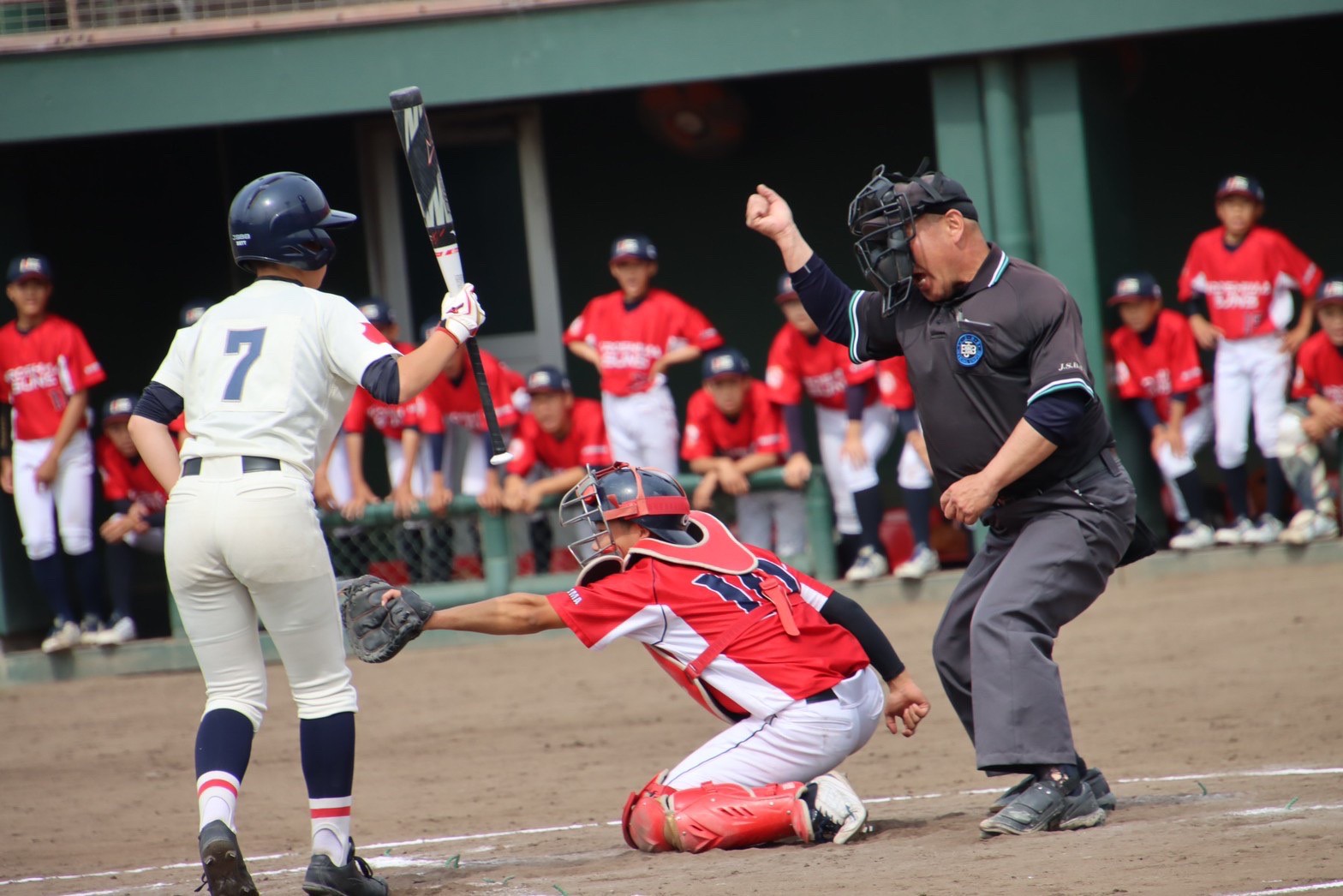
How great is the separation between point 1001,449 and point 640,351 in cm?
490

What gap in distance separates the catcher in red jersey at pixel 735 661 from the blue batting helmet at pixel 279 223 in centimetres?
102

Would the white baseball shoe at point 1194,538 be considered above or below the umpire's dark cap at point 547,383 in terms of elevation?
below

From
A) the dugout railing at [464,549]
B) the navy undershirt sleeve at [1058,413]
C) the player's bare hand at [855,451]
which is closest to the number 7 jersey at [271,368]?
the navy undershirt sleeve at [1058,413]

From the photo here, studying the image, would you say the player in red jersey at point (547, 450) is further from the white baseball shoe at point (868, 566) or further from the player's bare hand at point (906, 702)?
the player's bare hand at point (906, 702)

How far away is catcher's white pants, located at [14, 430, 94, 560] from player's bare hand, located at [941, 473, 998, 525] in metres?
6.08

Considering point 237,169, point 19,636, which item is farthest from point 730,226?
point 19,636

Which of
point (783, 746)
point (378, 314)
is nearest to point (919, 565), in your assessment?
point (378, 314)

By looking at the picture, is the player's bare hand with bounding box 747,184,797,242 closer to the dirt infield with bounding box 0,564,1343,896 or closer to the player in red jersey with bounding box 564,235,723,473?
the dirt infield with bounding box 0,564,1343,896

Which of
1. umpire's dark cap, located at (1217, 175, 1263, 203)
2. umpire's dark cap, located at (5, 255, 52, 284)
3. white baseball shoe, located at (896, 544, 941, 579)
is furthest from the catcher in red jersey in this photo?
umpire's dark cap, located at (5, 255, 52, 284)

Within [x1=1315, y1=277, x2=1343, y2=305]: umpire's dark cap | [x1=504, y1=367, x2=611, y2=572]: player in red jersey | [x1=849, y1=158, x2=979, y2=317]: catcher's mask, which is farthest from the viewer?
[x1=504, y1=367, x2=611, y2=572]: player in red jersey

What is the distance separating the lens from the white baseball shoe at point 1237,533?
7945 millimetres

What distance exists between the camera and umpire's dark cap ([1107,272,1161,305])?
8.16m

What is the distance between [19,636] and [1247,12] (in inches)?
299

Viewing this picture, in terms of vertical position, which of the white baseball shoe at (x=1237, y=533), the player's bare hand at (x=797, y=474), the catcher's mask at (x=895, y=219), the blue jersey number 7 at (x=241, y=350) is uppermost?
the catcher's mask at (x=895, y=219)
